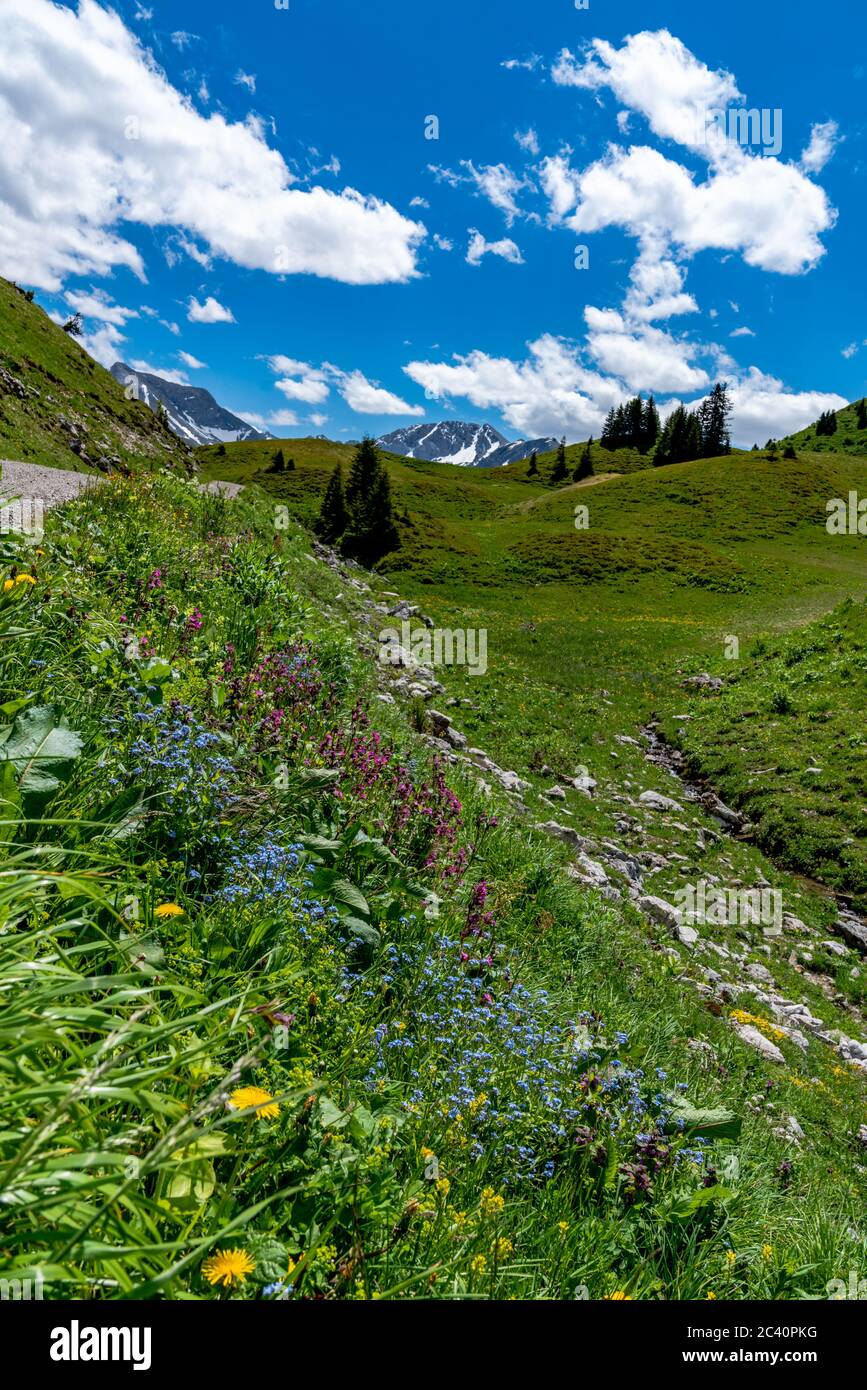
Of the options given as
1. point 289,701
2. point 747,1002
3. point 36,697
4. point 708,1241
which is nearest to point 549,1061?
point 708,1241

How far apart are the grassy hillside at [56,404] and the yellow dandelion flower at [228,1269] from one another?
13.8 metres

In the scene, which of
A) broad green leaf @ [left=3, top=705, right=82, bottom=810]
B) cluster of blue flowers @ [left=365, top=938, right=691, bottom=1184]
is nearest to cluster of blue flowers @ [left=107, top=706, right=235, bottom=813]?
broad green leaf @ [left=3, top=705, right=82, bottom=810]

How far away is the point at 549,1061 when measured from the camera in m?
3.61

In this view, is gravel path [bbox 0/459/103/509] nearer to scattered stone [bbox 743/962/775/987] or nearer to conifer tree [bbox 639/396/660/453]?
scattered stone [bbox 743/962/775/987]

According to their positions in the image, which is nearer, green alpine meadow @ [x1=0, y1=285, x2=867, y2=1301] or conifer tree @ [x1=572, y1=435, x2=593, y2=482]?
green alpine meadow @ [x1=0, y1=285, x2=867, y2=1301]

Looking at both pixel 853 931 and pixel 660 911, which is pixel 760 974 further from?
pixel 853 931

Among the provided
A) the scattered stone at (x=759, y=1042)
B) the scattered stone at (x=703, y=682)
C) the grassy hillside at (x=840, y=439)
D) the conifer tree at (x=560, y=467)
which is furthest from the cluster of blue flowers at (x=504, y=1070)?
the grassy hillside at (x=840, y=439)

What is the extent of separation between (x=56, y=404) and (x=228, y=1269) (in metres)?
47.5

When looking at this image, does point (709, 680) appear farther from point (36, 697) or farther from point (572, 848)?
point (36, 697)

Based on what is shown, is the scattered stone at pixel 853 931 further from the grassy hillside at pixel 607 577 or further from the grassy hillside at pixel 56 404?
the grassy hillside at pixel 56 404

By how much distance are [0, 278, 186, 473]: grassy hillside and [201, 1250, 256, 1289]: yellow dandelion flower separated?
13.8 metres

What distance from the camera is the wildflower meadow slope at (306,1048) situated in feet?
5.25

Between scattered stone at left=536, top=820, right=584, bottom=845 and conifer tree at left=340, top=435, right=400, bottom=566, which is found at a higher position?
conifer tree at left=340, top=435, right=400, bottom=566

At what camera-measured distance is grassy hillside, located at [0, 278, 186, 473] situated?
27417 millimetres
